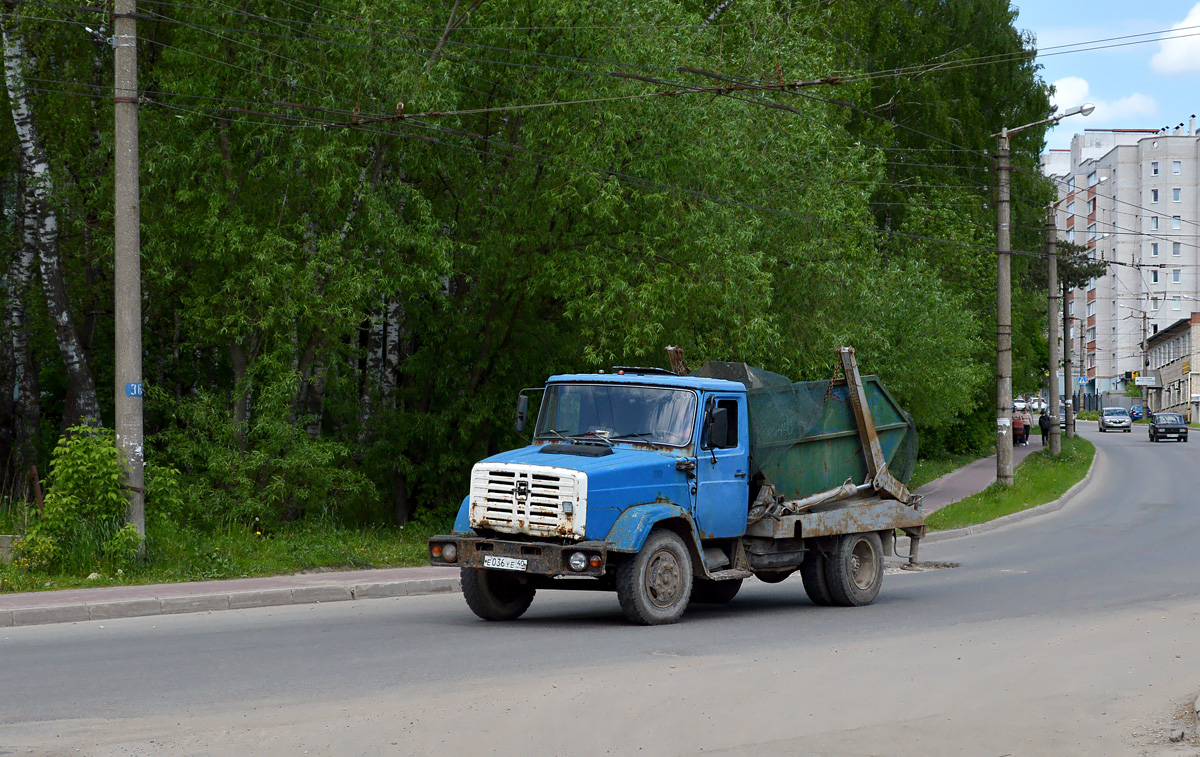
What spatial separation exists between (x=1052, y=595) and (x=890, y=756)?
9.03 meters

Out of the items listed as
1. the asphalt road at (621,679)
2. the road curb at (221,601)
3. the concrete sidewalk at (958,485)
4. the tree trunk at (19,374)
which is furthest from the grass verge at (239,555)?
the concrete sidewalk at (958,485)

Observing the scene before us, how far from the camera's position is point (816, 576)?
14.0 meters

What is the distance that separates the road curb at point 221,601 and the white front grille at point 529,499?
3.55 meters

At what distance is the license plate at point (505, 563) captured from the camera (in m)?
11.2

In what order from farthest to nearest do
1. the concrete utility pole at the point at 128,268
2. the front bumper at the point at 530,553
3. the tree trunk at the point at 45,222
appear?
the tree trunk at the point at 45,222
the concrete utility pole at the point at 128,268
the front bumper at the point at 530,553

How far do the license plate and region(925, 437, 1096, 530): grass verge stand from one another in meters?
15.6

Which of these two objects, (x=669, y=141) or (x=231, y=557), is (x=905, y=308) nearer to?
(x=669, y=141)

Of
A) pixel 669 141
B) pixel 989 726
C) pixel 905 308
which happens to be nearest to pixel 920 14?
pixel 905 308

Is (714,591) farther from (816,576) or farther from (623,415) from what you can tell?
(623,415)

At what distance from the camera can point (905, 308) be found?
3722cm

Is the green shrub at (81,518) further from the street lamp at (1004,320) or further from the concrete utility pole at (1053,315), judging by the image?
the concrete utility pole at (1053,315)

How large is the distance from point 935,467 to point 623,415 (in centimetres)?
3278

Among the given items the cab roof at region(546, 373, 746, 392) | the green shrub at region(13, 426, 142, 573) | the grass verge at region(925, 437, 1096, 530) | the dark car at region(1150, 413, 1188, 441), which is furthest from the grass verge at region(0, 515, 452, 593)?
the dark car at region(1150, 413, 1188, 441)

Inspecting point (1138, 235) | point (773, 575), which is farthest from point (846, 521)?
point (1138, 235)
